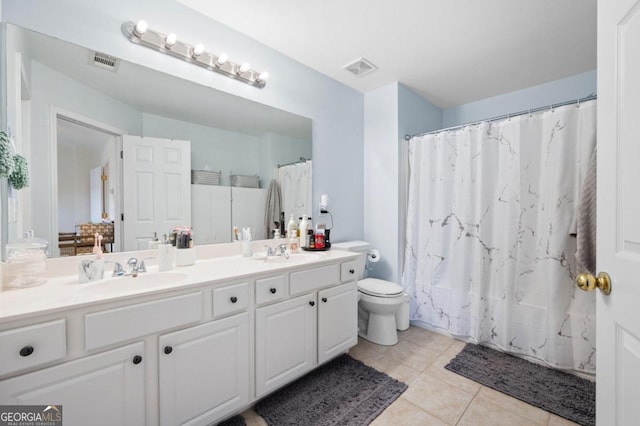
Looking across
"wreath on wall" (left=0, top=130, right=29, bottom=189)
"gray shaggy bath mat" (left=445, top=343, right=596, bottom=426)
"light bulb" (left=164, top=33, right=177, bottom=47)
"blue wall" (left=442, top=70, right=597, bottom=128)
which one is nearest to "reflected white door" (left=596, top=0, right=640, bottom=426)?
"gray shaggy bath mat" (left=445, top=343, right=596, bottom=426)

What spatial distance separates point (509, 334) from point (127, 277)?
2663mm

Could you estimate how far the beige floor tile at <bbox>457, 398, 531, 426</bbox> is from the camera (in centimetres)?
145

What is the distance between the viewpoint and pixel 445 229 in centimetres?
249

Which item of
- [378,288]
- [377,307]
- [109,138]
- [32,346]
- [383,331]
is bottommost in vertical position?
[383,331]

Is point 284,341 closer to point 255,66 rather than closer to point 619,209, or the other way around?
point 619,209

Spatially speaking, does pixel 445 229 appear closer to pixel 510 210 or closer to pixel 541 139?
pixel 510 210

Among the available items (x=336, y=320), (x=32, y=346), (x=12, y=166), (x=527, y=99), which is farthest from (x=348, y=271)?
(x=527, y=99)

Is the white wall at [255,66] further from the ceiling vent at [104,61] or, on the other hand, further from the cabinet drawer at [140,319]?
the cabinet drawer at [140,319]

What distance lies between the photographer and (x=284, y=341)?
156cm

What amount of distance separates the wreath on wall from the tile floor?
1.58 metres

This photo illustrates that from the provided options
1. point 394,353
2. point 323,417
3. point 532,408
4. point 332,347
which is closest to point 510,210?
point 532,408

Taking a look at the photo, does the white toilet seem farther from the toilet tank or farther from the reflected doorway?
the reflected doorway

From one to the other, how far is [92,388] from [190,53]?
178 centimetres

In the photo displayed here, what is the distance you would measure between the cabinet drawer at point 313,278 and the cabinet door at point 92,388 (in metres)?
0.79
